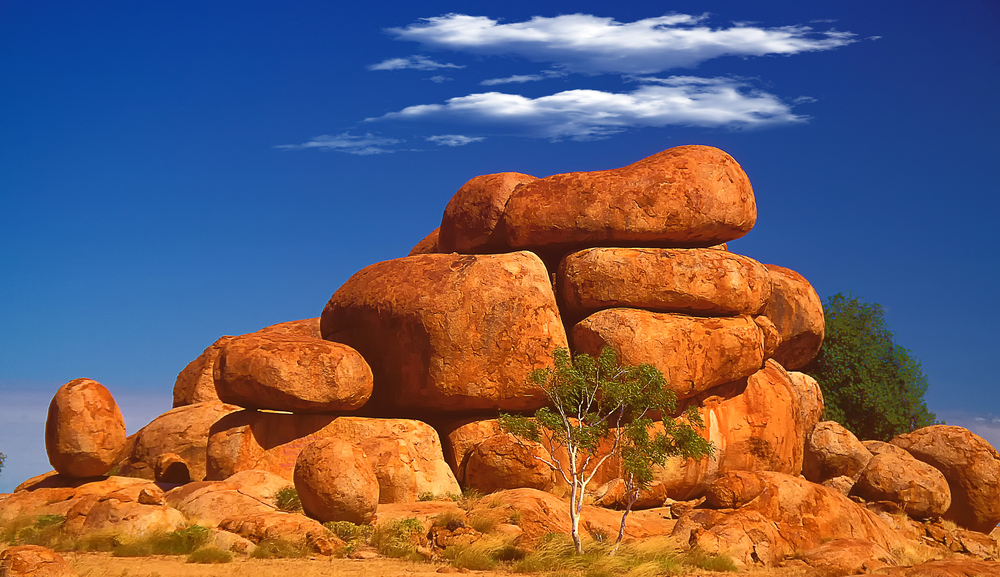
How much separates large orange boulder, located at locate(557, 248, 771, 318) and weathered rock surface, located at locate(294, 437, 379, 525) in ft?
31.9

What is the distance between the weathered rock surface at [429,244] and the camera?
34.9m

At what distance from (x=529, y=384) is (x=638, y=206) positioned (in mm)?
7204

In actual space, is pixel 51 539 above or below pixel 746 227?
below

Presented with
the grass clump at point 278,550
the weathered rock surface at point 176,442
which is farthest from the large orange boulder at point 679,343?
the weathered rock surface at point 176,442

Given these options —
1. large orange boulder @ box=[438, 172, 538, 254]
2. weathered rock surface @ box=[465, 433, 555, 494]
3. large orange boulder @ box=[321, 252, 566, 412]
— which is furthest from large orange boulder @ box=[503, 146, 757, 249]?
weathered rock surface @ box=[465, 433, 555, 494]

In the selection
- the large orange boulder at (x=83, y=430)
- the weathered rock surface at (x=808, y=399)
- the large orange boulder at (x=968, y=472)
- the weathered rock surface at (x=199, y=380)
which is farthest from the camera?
the weathered rock surface at (x=199, y=380)

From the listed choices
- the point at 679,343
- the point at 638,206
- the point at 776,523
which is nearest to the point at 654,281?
the point at 679,343

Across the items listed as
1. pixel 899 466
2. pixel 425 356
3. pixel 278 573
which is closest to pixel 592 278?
pixel 425 356

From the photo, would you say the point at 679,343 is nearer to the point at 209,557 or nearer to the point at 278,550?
the point at 278,550

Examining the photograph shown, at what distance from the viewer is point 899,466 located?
26031 millimetres

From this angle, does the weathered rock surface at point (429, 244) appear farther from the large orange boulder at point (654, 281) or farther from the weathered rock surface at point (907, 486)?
the weathered rock surface at point (907, 486)

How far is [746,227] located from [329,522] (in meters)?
16.3

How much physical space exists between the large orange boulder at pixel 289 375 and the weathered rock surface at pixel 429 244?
31.0 ft

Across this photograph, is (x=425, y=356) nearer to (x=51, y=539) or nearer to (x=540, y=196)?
Answer: (x=540, y=196)
